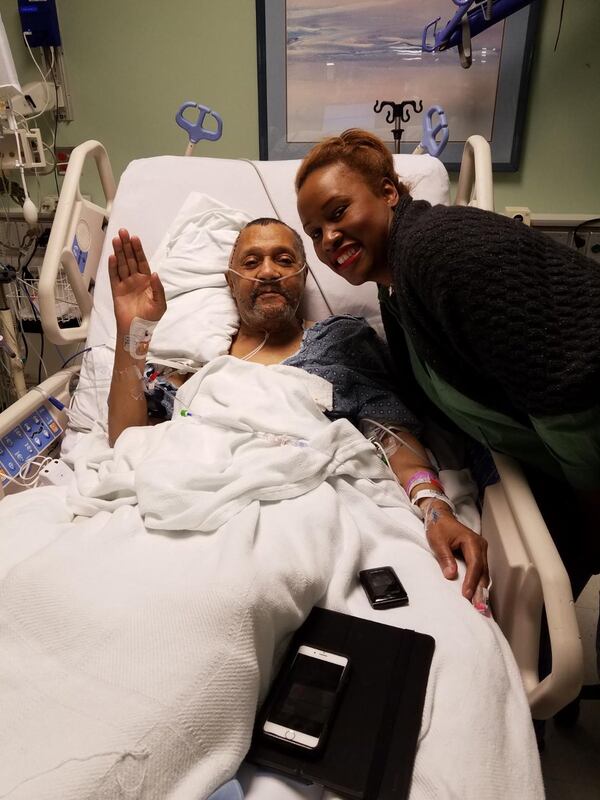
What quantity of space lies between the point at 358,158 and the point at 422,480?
79 centimetres

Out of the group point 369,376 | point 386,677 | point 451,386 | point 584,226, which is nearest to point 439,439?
point 369,376

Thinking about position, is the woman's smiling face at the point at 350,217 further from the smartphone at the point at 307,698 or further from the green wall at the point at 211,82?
the green wall at the point at 211,82

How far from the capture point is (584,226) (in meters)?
2.54

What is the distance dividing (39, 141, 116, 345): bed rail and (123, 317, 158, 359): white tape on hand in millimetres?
213

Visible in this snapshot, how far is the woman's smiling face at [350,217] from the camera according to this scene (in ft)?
4.22

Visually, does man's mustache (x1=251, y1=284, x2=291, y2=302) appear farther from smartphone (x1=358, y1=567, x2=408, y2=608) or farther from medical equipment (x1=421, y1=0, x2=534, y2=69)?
medical equipment (x1=421, y1=0, x2=534, y2=69)

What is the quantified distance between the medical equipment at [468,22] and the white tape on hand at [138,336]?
1666 millimetres

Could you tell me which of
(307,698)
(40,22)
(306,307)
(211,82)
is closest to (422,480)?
(307,698)

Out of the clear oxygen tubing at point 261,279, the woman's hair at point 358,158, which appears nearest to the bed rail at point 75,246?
the clear oxygen tubing at point 261,279

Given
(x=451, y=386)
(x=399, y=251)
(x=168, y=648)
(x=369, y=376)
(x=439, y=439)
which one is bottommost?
(x=439, y=439)

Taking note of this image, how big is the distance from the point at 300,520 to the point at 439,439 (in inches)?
23.4

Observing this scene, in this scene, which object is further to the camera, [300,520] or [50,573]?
[300,520]

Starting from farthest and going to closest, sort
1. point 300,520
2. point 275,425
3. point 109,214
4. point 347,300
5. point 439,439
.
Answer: point 109,214, point 347,300, point 439,439, point 275,425, point 300,520

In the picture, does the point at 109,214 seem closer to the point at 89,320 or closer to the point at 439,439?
the point at 89,320
